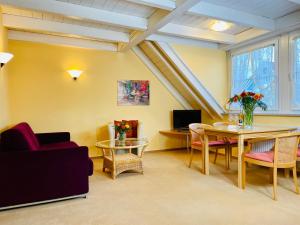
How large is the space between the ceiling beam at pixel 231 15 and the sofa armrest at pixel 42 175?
8.04 ft

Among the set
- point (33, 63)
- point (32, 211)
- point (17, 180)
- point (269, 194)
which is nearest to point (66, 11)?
point (33, 63)

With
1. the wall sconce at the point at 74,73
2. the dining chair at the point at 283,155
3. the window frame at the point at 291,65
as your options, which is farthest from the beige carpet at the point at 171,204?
the wall sconce at the point at 74,73

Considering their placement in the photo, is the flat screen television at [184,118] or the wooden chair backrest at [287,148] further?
the flat screen television at [184,118]

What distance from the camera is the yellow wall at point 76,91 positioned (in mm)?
4309

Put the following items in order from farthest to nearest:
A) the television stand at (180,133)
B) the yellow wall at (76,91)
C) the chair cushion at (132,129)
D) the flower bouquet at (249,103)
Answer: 1. the television stand at (180,133)
2. the chair cushion at (132,129)
3. the yellow wall at (76,91)
4. the flower bouquet at (249,103)

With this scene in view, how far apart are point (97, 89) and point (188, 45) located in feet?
7.22

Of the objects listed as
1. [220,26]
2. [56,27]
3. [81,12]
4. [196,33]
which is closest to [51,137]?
[56,27]

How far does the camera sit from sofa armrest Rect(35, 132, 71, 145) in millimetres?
3877

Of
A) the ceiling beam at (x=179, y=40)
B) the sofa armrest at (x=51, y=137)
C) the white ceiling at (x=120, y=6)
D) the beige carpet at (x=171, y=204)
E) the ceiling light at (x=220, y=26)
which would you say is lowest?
the beige carpet at (x=171, y=204)

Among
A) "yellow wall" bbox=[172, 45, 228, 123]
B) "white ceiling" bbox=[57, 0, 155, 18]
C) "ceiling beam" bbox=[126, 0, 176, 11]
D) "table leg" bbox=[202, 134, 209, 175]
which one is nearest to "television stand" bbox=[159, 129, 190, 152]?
"yellow wall" bbox=[172, 45, 228, 123]

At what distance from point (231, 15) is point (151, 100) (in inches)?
106

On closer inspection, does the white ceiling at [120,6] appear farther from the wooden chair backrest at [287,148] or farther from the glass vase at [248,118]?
the wooden chair backrest at [287,148]

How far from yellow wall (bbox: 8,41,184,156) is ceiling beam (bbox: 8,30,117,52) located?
3.6 inches

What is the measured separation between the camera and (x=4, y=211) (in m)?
2.39
